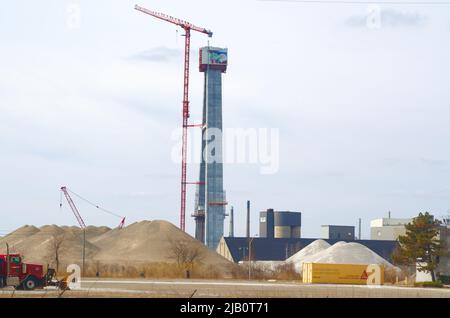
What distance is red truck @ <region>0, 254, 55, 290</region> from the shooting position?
57750 millimetres

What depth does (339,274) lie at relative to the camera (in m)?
87.5

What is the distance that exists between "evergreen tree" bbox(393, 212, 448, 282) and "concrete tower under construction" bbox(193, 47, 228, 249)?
80.1 meters

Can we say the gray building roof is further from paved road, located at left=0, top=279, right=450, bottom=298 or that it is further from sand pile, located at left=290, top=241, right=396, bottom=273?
paved road, located at left=0, top=279, right=450, bottom=298

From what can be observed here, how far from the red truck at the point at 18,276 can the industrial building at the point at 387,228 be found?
129846mm

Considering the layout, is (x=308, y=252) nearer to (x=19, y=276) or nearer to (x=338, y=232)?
A: (x=338, y=232)

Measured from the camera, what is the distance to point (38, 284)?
58.2 meters

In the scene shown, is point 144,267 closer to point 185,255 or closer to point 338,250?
point 185,255

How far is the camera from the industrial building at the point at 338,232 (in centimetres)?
18900

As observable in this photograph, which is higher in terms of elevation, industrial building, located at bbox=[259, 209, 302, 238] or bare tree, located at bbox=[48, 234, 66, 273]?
industrial building, located at bbox=[259, 209, 302, 238]

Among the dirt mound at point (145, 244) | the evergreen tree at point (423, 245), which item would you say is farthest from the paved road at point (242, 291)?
the dirt mound at point (145, 244)

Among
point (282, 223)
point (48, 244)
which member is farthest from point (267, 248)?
point (48, 244)

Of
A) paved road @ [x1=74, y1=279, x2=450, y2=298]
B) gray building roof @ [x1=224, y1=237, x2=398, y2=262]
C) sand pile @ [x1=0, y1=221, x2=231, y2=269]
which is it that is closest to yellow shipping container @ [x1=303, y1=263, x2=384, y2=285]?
paved road @ [x1=74, y1=279, x2=450, y2=298]
